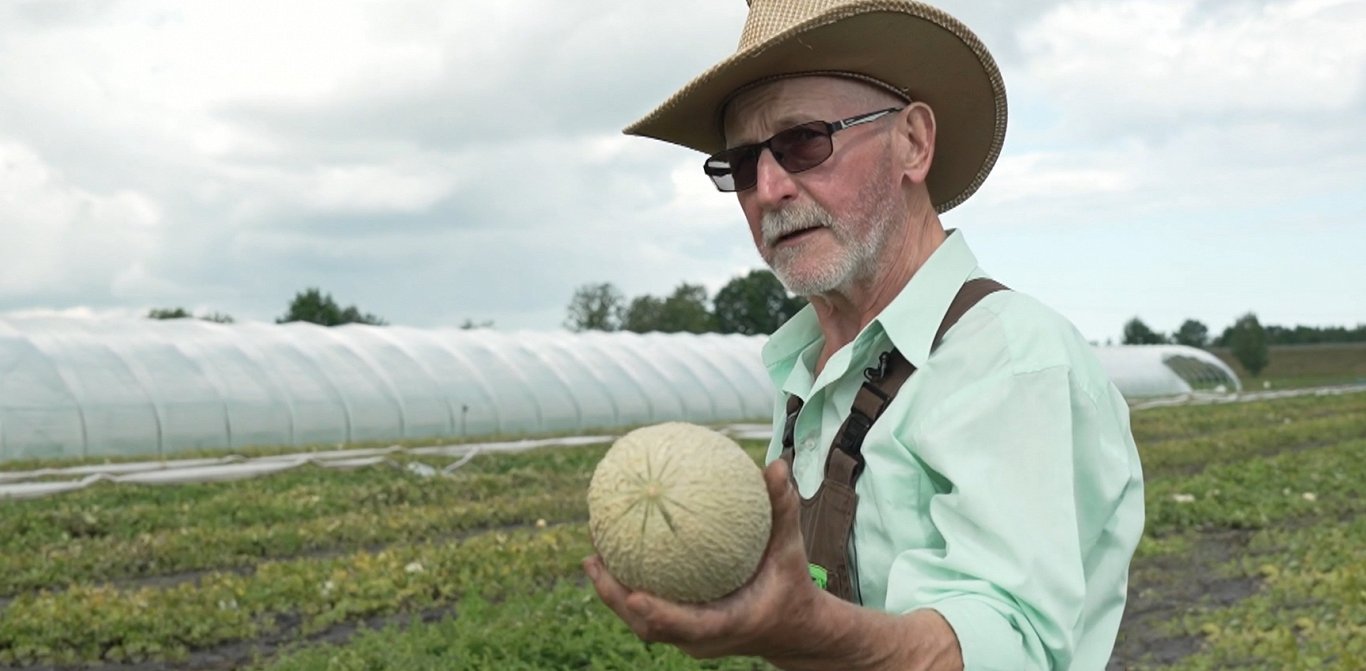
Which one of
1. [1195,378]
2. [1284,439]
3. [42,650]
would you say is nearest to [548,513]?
[42,650]

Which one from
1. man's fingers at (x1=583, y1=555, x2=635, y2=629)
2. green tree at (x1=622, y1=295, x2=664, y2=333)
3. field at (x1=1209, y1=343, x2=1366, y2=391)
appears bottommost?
man's fingers at (x1=583, y1=555, x2=635, y2=629)

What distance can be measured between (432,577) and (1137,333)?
71.3m

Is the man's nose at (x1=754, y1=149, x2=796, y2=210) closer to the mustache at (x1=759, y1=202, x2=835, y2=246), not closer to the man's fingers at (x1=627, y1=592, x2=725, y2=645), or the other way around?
the mustache at (x1=759, y1=202, x2=835, y2=246)

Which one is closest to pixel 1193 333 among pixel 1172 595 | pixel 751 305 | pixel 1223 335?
pixel 1223 335

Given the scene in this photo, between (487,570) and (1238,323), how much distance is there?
65884 mm

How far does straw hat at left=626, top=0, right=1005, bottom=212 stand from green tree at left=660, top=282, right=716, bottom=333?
200ft

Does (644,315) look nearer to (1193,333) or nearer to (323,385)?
(1193,333)

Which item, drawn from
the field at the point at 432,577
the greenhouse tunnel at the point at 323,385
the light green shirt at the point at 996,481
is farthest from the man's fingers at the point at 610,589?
the greenhouse tunnel at the point at 323,385

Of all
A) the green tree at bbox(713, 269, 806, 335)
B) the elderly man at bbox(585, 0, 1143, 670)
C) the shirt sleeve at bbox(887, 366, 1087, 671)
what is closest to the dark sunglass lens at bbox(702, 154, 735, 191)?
the elderly man at bbox(585, 0, 1143, 670)

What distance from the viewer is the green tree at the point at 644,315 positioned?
6450cm

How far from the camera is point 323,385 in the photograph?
20250 mm

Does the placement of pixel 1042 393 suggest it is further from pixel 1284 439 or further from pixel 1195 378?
pixel 1195 378

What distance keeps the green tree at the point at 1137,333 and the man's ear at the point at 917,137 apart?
73583mm

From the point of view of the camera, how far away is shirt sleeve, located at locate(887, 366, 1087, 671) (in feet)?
5.64
